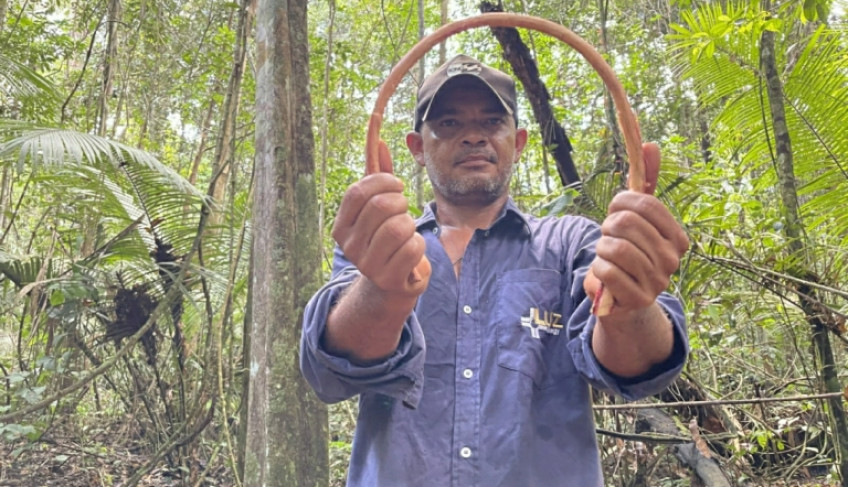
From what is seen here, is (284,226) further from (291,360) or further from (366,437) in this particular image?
(366,437)

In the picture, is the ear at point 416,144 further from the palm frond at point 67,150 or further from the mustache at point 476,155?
the palm frond at point 67,150

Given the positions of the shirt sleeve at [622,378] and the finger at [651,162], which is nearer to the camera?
the finger at [651,162]

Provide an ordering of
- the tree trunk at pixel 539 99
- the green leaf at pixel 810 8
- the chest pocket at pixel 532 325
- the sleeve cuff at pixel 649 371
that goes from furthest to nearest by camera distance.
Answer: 1. the tree trunk at pixel 539 99
2. the green leaf at pixel 810 8
3. the chest pocket at pixel 532 325
4. the sleeve cuff at pixel 649 371

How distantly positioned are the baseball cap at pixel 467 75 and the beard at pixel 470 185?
170 millimetres

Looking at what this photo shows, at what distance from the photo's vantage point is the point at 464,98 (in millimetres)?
2008

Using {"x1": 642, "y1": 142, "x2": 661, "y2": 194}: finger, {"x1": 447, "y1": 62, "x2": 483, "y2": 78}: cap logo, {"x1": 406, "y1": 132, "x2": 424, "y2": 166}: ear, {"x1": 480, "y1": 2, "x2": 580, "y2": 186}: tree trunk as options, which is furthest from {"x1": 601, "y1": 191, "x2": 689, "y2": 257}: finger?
{"x1": 480, "y1": 2, "x2": 580, "y2": 186}: tree trunk

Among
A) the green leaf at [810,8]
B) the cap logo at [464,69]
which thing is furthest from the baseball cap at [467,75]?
the green leaf at [810,8]

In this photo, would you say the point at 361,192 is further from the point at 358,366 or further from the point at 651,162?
the point at 651,162

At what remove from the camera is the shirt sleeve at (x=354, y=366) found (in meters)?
1.60

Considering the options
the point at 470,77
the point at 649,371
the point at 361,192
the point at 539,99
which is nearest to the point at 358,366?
the point at 361,192

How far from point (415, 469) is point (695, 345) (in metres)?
3.01

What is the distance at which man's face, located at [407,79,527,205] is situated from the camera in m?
1.99

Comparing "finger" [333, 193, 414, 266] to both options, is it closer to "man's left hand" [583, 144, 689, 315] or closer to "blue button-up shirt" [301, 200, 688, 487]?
"blue button-up shirt" [301, 200, 688, 487]

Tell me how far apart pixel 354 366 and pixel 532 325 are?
1.73ft
